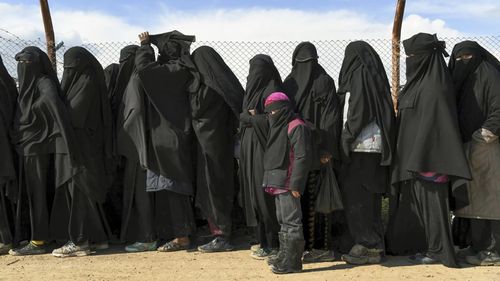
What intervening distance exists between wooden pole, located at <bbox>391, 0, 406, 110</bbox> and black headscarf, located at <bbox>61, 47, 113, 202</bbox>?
293 centimetres

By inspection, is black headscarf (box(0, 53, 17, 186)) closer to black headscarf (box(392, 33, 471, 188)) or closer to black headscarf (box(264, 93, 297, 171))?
black headscarf (box(264, 93, 297, 171))

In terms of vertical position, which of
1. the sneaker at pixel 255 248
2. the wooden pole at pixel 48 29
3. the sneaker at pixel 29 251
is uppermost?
the wooden pole at pixel 48 29

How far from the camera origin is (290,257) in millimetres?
4375

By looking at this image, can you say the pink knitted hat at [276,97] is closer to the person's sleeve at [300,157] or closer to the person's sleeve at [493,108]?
the person's sleeve at [300,157]

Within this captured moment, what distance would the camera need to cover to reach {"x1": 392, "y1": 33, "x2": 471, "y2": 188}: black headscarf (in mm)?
4410

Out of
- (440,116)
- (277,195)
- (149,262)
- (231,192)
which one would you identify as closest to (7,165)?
(149,262)

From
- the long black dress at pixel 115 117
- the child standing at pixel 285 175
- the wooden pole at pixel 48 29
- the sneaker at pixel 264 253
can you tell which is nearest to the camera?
the child standing at pixel 285 175

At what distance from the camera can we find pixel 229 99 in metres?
5.06

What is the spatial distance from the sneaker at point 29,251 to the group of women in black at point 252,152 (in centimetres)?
3

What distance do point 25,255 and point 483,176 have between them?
13.5ft

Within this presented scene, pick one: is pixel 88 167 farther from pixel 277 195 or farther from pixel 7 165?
pixel 277 195

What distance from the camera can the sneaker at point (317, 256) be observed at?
15.5 ft

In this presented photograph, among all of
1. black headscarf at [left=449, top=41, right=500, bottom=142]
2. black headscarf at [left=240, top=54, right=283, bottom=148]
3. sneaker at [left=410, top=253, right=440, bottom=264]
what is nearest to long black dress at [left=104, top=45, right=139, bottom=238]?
black headscarf at [left=240, top=54, right=283, bottom=148]

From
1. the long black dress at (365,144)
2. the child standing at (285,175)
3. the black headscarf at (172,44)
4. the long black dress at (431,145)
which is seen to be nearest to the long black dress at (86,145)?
the black headscarf at (172,44)
